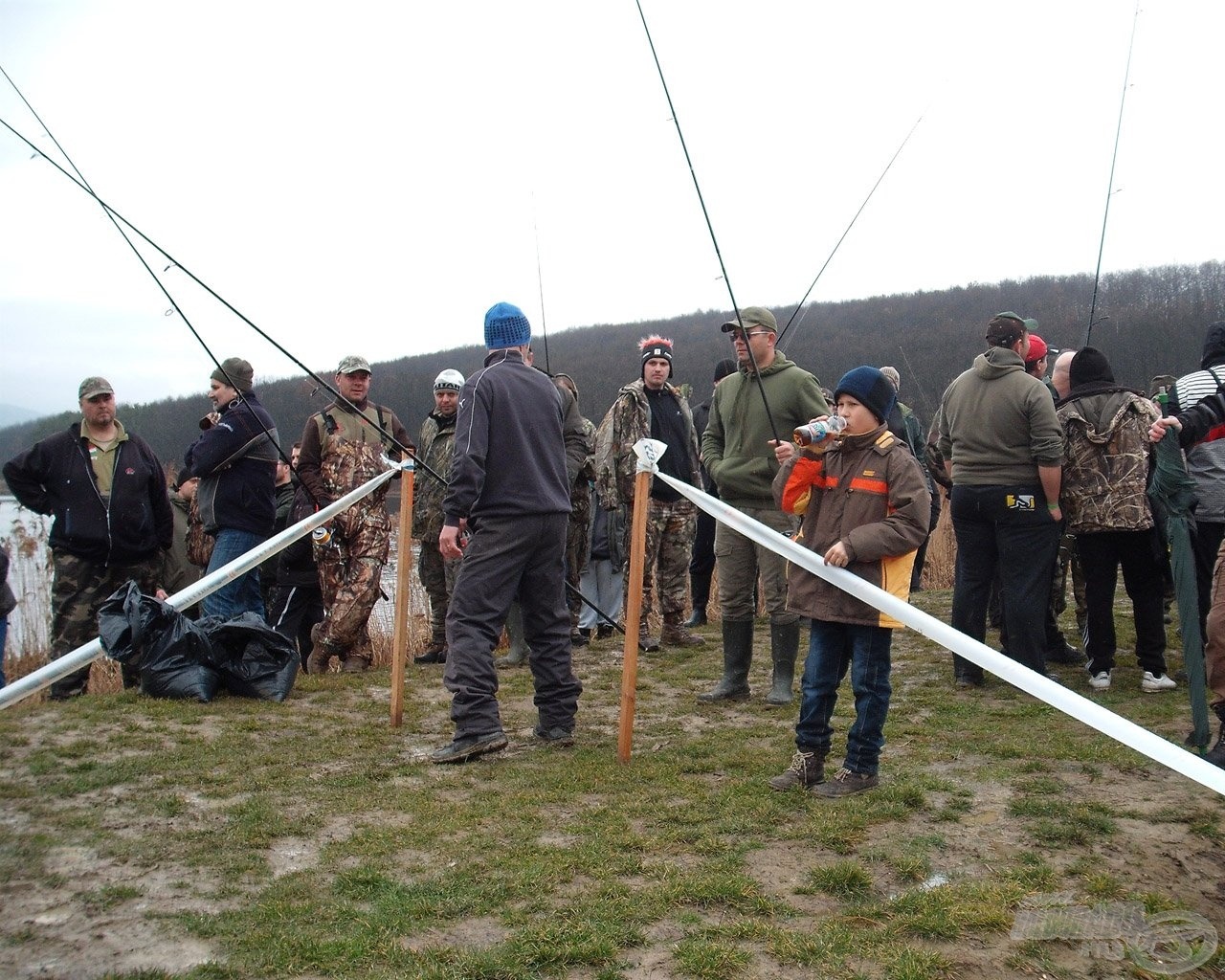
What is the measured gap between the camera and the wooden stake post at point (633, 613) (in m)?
5.12

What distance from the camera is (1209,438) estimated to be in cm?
558

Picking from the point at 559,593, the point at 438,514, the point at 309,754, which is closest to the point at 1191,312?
the point at 438,514

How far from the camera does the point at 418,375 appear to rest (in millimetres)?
27031

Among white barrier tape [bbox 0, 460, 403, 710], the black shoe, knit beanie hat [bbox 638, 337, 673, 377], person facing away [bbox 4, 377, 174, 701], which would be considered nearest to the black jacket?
person facing away [bbox 4, 377, 174, 701]

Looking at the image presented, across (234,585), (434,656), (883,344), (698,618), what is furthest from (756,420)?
(883,344)

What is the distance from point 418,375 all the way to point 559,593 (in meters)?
22.1

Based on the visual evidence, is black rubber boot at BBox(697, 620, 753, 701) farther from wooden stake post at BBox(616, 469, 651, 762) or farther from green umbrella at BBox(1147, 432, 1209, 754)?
green umbrella at BBox(1147, 432, 1209, 754)

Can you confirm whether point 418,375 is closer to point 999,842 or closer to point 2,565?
point 2,565

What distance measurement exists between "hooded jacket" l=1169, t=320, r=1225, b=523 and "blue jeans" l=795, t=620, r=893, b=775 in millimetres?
2153

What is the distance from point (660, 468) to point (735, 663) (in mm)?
2349

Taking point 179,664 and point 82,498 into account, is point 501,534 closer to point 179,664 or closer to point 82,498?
point 179,664

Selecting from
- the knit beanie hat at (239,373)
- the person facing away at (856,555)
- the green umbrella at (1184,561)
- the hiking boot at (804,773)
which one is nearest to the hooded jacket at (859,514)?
the person facing away at (856,555)

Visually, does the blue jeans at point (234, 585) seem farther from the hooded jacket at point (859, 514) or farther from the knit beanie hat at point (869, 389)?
the knit beanie hat at point (869, 389)

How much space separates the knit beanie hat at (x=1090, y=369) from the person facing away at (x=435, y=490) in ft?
13.3
